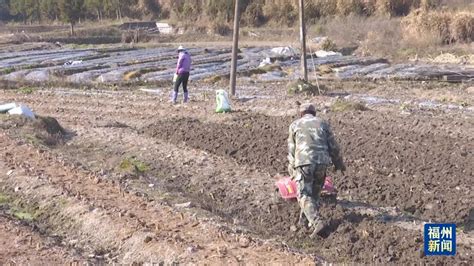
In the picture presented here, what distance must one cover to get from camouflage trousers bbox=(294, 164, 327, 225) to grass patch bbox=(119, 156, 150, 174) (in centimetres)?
328

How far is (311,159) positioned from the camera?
623 centimetres

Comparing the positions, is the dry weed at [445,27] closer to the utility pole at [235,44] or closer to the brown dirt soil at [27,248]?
the utility pole at [235,44]

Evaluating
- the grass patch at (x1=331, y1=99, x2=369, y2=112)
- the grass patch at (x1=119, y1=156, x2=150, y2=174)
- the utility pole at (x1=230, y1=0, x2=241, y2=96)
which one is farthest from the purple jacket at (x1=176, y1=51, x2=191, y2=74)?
the grass patch at (x1=119, y1=156, x2=150, y2=174)

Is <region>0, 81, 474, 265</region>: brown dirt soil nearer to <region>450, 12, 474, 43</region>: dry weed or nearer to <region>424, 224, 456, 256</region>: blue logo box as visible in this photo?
<region>424, 224, 456, 256</region>: blue logo box

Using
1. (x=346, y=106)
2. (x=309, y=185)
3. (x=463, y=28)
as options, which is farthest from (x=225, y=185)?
(x=463, y=28)

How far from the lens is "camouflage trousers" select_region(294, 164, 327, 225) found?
20.6ft

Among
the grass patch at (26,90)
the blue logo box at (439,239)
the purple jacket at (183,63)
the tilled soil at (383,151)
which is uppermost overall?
the purple jacket at (183,63)

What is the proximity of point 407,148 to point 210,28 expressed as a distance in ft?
139

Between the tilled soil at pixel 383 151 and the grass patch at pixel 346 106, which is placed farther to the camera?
the grass patch at pixel 346 106

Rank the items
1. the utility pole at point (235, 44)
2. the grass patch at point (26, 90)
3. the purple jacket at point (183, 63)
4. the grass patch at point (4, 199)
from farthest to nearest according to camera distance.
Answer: the grass patch at point (26, 90)
the utility pole at point (235, 44)
the purple jacket at point (183, 63)
the grass patch at point (4, 199)

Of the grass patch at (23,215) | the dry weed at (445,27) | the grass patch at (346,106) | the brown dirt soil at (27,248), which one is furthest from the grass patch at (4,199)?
the dry weed at (445,27)

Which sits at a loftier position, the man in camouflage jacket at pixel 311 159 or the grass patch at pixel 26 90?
the man in camouflage jacket at pixel 311 159

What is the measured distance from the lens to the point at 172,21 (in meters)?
58.2

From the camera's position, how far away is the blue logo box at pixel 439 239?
16.1 ft
